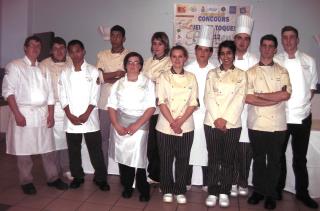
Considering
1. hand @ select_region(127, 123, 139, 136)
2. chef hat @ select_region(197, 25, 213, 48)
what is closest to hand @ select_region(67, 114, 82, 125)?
hand @ select_region(127, 123, 139, 136)

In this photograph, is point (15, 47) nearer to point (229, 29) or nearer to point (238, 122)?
point (229, 29)

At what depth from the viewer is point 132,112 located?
271cm

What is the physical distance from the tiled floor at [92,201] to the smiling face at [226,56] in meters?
1.15

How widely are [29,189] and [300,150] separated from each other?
229 centimetres

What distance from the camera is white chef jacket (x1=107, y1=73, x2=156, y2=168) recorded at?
269 cm

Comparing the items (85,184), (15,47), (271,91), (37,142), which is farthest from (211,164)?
(15,47)

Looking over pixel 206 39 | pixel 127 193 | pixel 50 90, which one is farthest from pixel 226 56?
pixel 50 90

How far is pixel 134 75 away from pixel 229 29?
2.05m

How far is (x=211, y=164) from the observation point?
267 cm

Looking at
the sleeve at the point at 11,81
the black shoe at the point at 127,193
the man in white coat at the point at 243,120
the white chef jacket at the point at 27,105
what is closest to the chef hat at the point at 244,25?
the man in white coat at the point at 243,120

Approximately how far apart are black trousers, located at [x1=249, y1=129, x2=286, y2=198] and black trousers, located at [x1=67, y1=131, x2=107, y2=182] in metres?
1.32

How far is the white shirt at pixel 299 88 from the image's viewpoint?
264cm

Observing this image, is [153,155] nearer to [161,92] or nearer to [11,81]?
[161,92]

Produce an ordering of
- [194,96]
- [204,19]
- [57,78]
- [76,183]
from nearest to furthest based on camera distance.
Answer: [194,96], [76,183], [57,78], [204,19]
